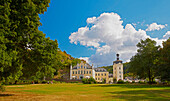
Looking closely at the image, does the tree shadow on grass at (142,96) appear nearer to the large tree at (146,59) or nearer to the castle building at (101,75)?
the large tree at (146,59)

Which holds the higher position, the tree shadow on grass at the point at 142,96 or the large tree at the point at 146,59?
the large tree at the point at 146,59

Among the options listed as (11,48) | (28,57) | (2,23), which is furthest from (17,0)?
(28,57)

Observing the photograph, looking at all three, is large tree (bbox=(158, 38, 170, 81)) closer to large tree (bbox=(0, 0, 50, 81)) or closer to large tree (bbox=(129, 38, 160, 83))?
large tree (bbox=(129, 38, 160, 83))

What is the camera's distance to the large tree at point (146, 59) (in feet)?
172

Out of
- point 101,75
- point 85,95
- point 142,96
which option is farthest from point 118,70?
point 85,95

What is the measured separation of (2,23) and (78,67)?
275 feet

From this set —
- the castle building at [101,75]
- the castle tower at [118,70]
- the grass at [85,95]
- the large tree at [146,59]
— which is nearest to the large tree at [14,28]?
the grass at [85,95]

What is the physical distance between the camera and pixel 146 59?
176 ft

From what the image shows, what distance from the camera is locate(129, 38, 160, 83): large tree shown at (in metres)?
52.3

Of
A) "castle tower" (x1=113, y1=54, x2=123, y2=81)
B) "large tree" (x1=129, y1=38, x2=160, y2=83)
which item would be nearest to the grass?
"large tree" (x1=129, y1=38, x2=160, y2=83)

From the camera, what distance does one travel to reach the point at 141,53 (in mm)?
57438

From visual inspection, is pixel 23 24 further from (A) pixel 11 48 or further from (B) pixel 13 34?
(A) pixel 11 48

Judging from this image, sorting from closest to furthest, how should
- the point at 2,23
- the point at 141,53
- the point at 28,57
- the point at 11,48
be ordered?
1. the point at 2,23
2. the point at 11,48
3. the point at 28,57
4. the point at 141,53

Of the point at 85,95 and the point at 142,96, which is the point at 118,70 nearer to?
the point at 142,96
